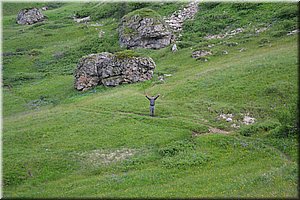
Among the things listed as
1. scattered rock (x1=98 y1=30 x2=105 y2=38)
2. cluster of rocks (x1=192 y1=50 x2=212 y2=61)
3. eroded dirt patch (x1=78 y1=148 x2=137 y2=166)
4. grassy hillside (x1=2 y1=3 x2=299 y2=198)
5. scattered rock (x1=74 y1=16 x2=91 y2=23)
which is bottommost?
eroded dirt patch (x1=78 y1=148 x2=137 y2=166)

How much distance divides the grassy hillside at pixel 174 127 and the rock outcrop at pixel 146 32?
11.7 ft

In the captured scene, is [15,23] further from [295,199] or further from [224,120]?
[295,199]

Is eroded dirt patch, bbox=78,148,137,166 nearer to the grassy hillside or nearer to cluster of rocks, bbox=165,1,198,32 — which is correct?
the grassy hillside

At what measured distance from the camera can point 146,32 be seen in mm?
75812

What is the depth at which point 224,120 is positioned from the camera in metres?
39.0

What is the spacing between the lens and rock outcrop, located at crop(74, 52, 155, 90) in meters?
57.6

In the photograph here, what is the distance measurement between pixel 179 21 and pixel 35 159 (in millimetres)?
63282

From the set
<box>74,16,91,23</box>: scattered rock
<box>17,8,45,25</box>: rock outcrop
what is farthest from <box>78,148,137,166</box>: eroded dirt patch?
<box>17,8,45,25</box>: rock outcrop

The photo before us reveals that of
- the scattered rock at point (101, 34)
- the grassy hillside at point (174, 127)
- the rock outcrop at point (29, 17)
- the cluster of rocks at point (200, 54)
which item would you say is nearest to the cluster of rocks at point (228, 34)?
the grassy hillside at point (174, 127)

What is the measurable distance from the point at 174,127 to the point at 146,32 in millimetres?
42268

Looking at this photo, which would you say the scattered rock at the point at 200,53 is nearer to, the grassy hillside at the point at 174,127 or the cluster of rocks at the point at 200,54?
the cluster of rocks at the point at 200,54

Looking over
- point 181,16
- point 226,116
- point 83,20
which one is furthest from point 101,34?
point 226,116

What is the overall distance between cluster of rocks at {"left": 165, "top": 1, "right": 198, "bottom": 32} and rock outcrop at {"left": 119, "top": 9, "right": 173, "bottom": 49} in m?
6.36

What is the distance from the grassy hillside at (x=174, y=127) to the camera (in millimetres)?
26969
